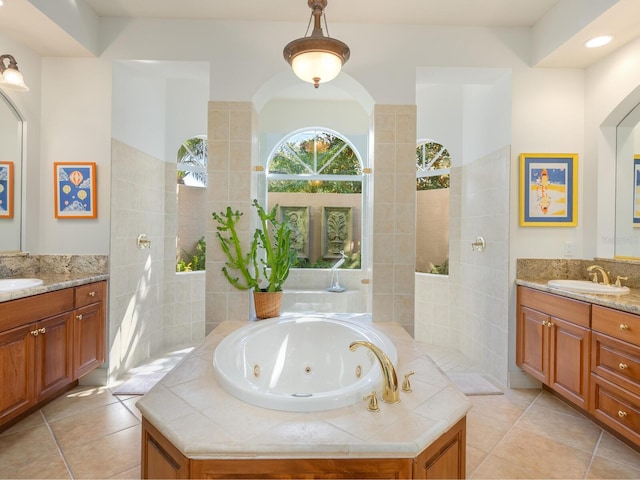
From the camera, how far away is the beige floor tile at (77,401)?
7.88ft

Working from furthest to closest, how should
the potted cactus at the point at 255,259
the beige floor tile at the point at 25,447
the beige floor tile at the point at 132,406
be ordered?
1. the potted cactus at the point at 255,259
2. the beige floor tile at the point at 132,406
3. the beige floor tile at the point at 25,447

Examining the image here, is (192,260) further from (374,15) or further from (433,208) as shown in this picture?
(374,15)

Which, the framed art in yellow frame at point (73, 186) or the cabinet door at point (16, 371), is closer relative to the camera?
the cabinet door at point (16, 371)

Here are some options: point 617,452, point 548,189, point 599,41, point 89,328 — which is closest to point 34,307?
point 89,328

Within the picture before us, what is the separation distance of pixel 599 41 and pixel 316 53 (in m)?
2.12

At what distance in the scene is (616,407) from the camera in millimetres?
1974

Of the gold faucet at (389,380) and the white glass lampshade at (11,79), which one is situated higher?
the white glass lampshade at (11,79)

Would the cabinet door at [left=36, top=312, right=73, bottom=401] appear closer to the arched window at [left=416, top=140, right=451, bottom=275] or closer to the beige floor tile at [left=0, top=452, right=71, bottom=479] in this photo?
the beige floor tile at [left=0, top=452, right=71, bottom=479]

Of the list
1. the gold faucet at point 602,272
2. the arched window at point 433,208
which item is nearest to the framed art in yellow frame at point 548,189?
the gold faucet at point 602,272

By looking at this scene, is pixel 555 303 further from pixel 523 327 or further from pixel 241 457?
pixel 241 457

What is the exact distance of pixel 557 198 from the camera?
2.87 meters

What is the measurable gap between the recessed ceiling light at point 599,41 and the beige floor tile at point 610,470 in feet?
9.01

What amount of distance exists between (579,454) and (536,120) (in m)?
2.43

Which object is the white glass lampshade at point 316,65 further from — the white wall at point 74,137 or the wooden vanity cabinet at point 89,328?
the wooden vanity cabinet at point 89,328
